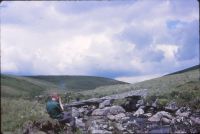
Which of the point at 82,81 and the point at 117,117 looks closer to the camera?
the point at 117,117

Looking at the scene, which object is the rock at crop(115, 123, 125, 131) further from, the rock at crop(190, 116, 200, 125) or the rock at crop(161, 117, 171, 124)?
the rock at crop(190, 116, 200, 125)

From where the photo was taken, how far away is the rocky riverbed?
25.3m

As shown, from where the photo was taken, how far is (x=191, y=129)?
27781 mm

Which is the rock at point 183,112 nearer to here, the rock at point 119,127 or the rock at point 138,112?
the rock at point 138,112

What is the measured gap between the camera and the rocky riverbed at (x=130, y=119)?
25.3m

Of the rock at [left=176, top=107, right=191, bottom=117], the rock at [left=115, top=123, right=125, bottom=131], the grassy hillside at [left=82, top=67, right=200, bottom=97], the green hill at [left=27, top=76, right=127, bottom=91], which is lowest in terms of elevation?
the rock at [left=115, top=123, right=125, bottom=131]

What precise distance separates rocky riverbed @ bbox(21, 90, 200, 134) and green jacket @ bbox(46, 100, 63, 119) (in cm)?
69

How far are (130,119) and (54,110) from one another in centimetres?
1034

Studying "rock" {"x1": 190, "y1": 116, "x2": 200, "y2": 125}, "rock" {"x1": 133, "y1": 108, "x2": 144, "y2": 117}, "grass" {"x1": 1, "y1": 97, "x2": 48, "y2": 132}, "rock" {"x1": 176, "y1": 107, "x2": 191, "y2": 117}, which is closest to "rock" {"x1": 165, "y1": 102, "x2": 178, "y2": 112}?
"rock" {"x1": 176, "y1": 107, "x2": 191, "y2": 117}

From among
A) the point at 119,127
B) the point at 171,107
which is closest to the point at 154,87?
the point at 171,107

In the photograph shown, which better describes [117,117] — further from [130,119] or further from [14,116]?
[14,116]

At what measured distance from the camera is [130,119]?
32750mm

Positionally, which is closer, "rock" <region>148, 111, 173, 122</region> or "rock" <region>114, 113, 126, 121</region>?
"rock" <region>148, 111, 173, 122</region>

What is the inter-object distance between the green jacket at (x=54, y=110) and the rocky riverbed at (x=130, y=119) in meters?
0.69
